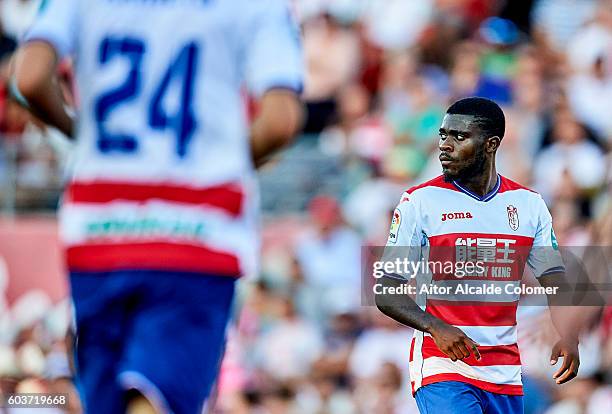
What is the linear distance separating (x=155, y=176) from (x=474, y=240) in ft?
3.04

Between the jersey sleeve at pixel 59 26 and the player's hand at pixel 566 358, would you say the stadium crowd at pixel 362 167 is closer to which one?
the player's hand at pixel 566 358

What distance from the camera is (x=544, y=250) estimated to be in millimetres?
3822

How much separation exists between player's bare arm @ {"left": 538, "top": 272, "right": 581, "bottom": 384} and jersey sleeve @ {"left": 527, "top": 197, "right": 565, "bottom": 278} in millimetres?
28

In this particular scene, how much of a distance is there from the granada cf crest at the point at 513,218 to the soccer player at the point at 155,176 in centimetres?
69

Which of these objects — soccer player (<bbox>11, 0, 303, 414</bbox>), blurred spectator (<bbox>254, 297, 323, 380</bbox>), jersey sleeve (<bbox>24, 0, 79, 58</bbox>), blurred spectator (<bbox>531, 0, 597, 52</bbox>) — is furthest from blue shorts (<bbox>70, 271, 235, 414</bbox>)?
blurred spectator (<bbox>531, 0, 597, 52</bbox>)

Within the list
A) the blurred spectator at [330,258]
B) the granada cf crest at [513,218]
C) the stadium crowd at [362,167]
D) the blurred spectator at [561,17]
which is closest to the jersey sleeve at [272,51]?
the granada cf crest at [513,218]

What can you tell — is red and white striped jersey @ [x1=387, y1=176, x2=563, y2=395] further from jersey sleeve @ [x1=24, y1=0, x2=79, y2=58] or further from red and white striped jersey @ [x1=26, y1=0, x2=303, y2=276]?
jersey sleeve @ [x1=24, y1=0, x2=79, y2=58]

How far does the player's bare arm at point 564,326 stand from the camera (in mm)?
3619

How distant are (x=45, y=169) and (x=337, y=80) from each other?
3.24 metres

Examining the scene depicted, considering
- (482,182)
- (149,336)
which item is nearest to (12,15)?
(149,336)

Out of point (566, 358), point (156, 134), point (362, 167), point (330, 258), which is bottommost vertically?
point (566, 358)

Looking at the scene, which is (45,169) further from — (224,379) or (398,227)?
(398,227)

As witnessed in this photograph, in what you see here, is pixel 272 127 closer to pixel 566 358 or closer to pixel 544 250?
pixel 544 250

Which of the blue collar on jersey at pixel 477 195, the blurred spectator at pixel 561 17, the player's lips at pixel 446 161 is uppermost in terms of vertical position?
the blurred spectator at pixel 561 17
